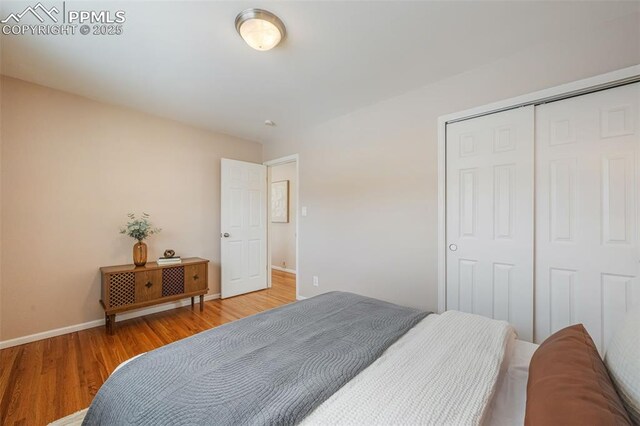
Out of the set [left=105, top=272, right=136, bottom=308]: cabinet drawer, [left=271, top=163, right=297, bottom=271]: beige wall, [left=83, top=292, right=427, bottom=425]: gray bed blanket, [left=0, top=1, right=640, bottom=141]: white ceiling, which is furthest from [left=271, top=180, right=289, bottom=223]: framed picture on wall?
[left=83, top=292, right=427, bottom=425]: gray bed blanket

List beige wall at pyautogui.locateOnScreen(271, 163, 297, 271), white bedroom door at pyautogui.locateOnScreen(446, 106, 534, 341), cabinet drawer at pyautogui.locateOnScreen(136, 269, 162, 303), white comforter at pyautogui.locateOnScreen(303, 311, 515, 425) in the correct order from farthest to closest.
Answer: beige wall at pyautogui.locateOnScreen(271, 163, 297, 271) < cabinet drawer at pyautogui.locateOnScreen(136, 269, 162, 303) < white bedroom door at pyautogui.locateOnScreen(446, 106, 534, 341) < white comforter at pyautogui.locateOnScreen(303, 311, 515, 425)

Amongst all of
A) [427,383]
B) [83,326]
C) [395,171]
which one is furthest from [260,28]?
[83,326]

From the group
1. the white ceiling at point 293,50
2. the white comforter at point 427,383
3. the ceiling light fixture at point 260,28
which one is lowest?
the white comforter at point 427,383

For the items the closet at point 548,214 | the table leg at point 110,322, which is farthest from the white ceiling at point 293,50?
the table leg at point 110,322

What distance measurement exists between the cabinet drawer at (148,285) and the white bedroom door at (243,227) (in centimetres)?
90

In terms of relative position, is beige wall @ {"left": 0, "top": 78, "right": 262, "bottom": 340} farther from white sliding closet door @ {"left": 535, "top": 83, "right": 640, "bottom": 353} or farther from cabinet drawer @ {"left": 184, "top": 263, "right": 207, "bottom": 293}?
white sliding closet door @ {"left": 535, "top": 83, "right": 640, "bottom": 353}

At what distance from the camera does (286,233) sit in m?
5.50

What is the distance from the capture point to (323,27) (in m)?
1.70

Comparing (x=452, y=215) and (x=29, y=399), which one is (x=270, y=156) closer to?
(x=452, y=215)

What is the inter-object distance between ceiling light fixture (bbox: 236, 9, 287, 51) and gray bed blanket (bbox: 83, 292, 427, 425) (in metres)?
1.74

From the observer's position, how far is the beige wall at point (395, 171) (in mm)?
1788

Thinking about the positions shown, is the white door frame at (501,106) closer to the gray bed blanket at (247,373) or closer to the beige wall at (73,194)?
the gray bed blanket at (247,373)

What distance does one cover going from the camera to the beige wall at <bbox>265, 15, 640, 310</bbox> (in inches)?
70.4

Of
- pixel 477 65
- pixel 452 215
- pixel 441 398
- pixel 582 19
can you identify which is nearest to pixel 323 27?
pixel 477 65
